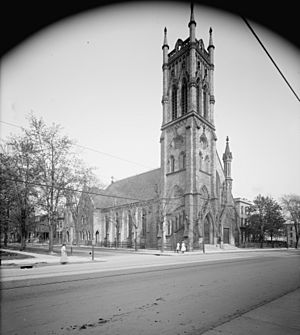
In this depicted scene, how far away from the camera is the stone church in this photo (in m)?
38.7

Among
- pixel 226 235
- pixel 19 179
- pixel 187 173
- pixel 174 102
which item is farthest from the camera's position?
pixel 174 102

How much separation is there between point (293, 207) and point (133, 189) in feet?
126

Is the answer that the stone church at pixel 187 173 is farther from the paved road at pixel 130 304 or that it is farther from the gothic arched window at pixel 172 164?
the paved road at pixel 130 304

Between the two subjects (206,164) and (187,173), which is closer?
(187,173)

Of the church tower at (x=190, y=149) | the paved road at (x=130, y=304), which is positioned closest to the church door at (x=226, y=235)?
the church tower at (x=190, y=149)

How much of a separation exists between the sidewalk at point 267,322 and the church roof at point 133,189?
37.0 meters

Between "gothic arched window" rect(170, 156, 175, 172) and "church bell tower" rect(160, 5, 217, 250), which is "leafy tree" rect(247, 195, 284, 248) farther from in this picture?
"gothic arched window" rect(170, 156, 175, 172)

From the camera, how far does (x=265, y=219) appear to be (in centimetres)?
5647

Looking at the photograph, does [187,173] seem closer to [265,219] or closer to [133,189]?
[133,189]

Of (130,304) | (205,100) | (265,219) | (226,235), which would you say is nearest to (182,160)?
(205,100)

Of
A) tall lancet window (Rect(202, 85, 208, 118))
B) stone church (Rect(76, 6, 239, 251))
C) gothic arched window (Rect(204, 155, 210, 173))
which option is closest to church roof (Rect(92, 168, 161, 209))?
stone church (Rect(76, 6, 239, 251))

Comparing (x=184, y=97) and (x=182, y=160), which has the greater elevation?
(x=184, y=97)

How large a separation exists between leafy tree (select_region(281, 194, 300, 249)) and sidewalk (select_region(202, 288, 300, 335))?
6465 centimetres

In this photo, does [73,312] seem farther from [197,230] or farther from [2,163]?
[197,230]
